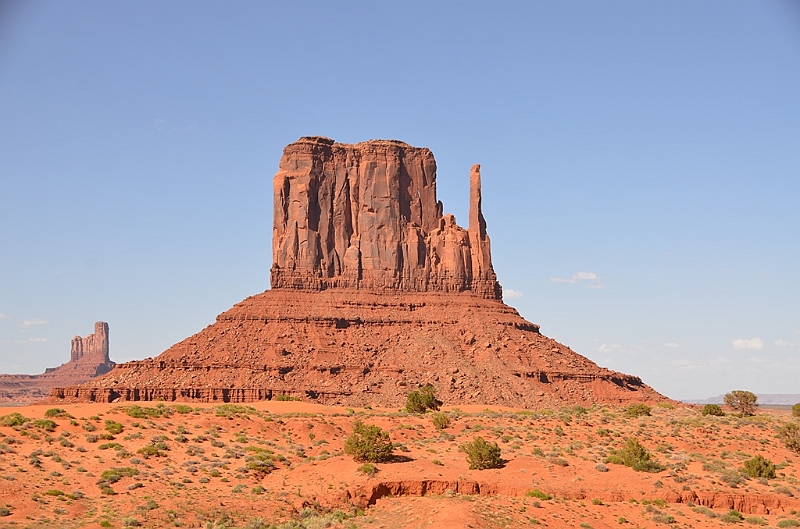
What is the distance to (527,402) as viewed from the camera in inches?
4040

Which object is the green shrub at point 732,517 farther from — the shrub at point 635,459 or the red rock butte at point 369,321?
the red rock butte at point 369,321

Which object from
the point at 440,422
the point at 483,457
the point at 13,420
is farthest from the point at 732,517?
the point at 13,420

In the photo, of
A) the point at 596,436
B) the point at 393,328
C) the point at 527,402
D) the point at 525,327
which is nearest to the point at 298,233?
the point at 393,328

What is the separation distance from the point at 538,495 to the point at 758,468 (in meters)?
13.0

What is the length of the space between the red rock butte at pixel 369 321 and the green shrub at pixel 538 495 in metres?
55.7

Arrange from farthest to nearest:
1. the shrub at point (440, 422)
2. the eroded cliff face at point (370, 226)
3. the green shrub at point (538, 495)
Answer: the eroded cliff face at point (370, 226) < the shrub at point (440, 422) < the green shrub at point (538, 495)

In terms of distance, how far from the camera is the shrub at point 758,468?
50.9 meters

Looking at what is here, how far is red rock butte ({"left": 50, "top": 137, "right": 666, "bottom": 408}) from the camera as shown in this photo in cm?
10575

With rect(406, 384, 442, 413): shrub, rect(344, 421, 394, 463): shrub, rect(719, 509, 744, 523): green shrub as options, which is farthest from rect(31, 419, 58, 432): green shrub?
rect(719, 509, 744, 523): green shrub

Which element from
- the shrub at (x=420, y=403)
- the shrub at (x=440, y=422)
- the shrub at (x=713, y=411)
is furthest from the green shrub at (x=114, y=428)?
the shrub at (x=713, y=411)

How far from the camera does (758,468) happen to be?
51094 mm

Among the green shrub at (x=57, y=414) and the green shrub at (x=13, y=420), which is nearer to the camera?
the green shrub at (x=13, y=420)

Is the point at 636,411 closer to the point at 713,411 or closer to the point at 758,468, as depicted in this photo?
the point at 713,411

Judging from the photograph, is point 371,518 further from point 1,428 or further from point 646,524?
point 1,428
